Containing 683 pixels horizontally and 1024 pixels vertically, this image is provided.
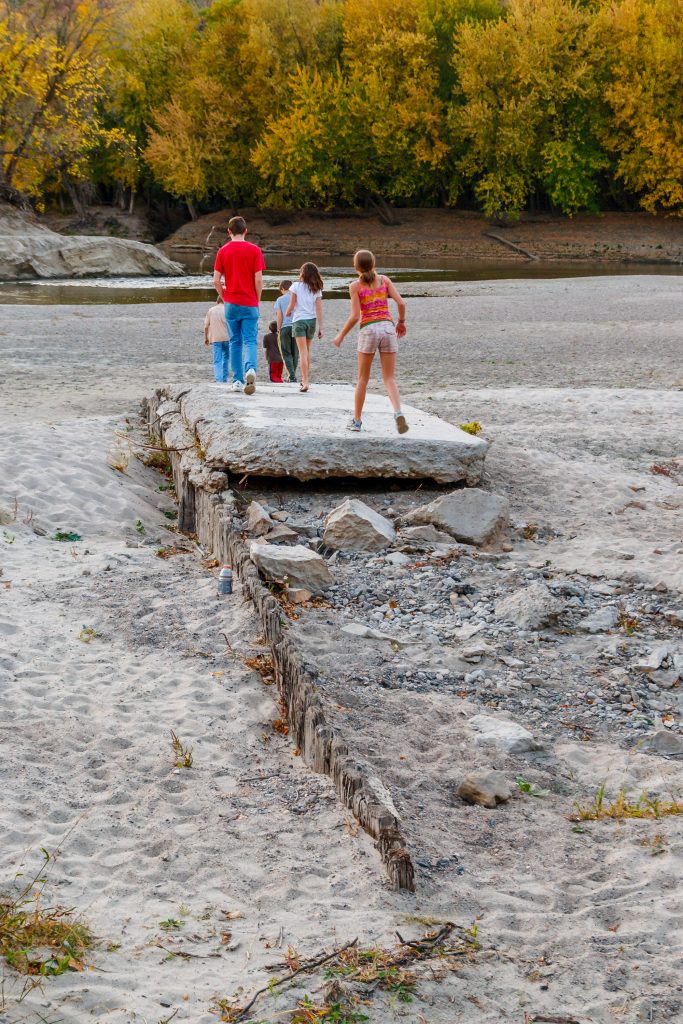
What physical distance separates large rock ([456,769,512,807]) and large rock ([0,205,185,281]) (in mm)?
34758

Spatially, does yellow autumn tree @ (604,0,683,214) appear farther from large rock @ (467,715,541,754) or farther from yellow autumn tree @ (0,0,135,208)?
large rock @ (467,715,541,754)

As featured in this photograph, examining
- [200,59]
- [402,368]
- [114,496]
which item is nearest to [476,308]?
[402,368]

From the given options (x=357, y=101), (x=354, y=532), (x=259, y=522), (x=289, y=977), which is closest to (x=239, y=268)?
(x=259, y=522)

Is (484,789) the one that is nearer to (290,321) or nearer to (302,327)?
(302,327)

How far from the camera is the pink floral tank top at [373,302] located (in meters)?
8.98

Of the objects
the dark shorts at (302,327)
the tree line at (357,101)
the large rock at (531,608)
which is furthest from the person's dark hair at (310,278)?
the tree line at (357,101)

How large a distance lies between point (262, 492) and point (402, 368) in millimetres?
8945

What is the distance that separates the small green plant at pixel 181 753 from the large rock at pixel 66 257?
3388cm

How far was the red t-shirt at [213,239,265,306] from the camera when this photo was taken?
1135 centimetres

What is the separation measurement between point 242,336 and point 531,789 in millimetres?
7952

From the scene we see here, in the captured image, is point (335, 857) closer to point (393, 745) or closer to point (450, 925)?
point (450, 925)

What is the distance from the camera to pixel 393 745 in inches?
206

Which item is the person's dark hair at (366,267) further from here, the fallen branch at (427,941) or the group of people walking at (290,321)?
the fallen branch at (427,941)

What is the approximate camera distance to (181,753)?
5.17m
